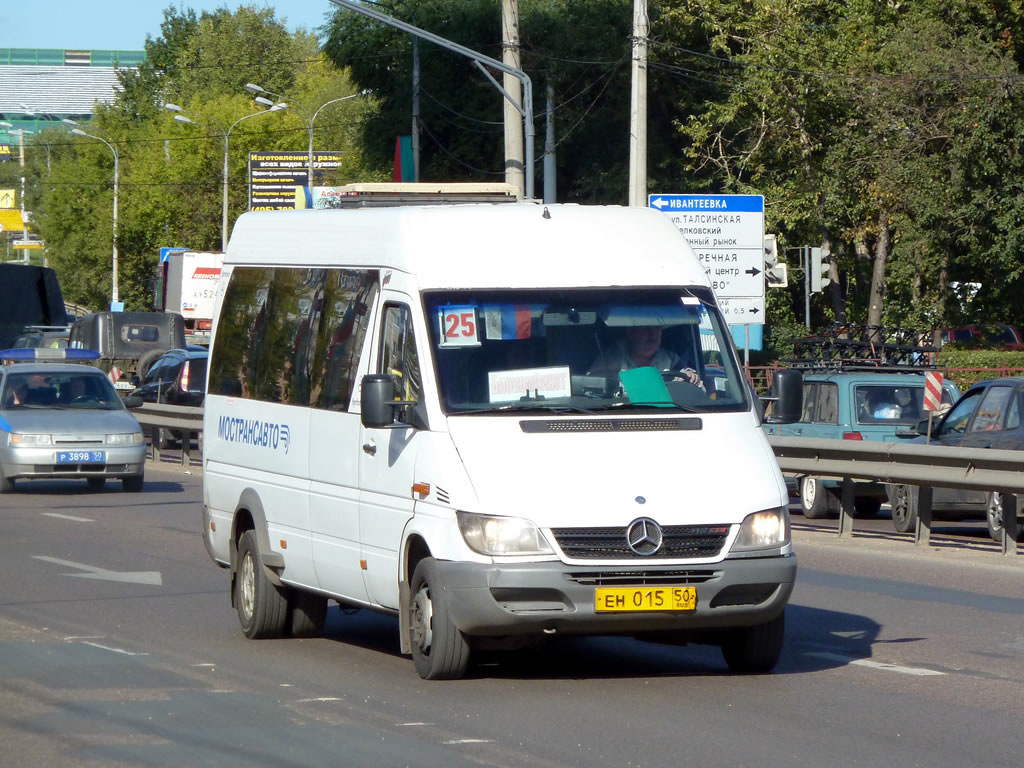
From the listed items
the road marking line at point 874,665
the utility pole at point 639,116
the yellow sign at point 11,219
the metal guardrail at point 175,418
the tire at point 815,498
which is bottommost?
the tire at point 815,498

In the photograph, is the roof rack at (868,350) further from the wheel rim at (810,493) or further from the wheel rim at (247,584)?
the wheel rim at (247,584)

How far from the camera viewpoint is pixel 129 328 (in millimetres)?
43750

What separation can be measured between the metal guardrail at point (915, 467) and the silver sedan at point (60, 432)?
332 inches

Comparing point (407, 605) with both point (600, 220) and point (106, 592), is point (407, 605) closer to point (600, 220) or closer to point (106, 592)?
point (600, 220)

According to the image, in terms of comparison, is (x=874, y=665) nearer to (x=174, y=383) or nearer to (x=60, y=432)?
(x=60, y=432)

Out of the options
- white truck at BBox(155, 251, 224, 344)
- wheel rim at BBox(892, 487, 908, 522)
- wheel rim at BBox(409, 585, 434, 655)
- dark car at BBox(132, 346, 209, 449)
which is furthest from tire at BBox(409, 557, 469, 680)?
white truck at BBox(155, 251, 224, 344)

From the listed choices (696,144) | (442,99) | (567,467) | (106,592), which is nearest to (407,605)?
(567,467)

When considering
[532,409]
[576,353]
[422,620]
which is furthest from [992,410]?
[422,620]

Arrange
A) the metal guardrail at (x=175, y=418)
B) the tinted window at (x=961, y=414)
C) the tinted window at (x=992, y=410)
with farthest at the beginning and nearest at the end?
the metal guardrail at (x=175, y=418), the tinted window at (x=961, y=414), the tinted window at (x=992, y=410)

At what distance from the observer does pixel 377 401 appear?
845 cm

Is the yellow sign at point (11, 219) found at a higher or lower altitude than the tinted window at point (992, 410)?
higher

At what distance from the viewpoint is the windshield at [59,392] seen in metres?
23.0

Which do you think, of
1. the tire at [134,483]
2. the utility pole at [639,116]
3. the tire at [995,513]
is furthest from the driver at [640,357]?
the utility pole at [639,116]

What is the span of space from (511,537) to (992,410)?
1040 cm
